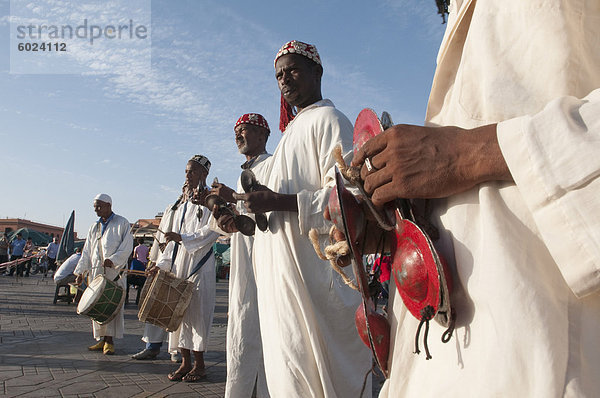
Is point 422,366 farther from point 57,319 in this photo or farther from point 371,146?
point 57,319

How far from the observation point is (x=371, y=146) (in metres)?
0.93

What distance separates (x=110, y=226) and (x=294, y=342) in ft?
18.6

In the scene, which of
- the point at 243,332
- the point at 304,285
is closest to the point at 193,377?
the point at 243,332

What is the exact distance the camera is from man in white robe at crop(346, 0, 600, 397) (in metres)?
0.69

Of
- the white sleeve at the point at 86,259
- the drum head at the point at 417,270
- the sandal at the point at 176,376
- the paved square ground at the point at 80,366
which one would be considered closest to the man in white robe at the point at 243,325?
the paved square ground at the point at 80,366

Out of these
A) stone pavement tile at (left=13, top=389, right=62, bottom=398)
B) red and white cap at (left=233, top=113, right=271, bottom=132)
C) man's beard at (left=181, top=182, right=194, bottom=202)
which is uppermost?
red and white cap at (left=233, top=113, right=271, bottom=132)

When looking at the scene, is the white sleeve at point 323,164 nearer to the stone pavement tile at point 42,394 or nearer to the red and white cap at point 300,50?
the red and white cap at point 300,50

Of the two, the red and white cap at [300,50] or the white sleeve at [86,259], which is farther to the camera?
the white sleeve at [86,259]

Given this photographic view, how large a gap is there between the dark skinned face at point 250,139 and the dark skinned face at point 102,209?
3.47 metres

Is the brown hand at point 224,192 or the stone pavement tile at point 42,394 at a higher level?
the brown hand at point 224,192

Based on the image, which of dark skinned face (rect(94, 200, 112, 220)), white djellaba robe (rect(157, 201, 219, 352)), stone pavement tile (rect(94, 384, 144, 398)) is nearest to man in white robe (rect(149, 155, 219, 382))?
white djellaba robe (rect(157, 201, 219, 352))

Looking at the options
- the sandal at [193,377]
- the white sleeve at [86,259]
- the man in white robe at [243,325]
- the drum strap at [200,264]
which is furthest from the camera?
the white sleeve at [86,259]

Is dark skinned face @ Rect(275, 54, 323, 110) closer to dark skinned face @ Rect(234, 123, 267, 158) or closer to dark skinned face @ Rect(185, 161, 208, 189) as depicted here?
dark skinned face @ Rect(234, 123, 267, 158)

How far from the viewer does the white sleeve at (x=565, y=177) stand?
0.67 meters
